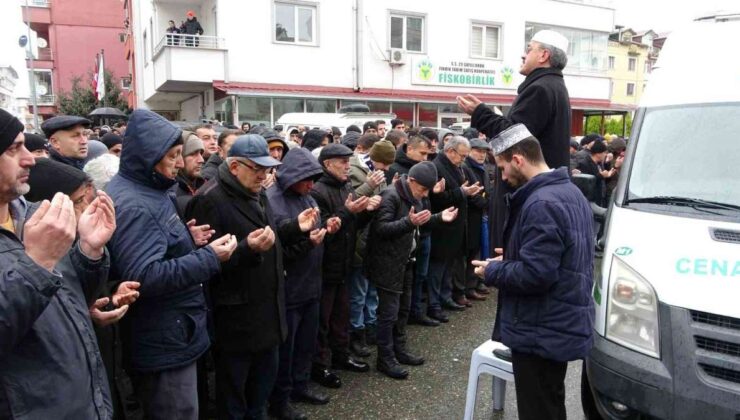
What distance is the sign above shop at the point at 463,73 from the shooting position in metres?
21.1

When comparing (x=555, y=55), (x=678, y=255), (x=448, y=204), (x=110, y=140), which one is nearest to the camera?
(x=678, y=255)

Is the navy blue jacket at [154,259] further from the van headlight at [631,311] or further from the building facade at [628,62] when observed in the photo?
the building facade at [628,62]

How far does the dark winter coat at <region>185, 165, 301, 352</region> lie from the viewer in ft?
11.2

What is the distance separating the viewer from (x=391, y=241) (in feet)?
15.9

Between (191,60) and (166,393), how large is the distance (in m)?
16.6

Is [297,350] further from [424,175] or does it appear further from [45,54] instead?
[45,54]

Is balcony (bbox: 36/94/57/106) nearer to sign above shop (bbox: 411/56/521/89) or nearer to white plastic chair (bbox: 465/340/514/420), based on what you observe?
sign above shop (bbox: 411/56/521/89)

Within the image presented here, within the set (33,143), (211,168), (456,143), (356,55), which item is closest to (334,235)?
(211,168)

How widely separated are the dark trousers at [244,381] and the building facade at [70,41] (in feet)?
149

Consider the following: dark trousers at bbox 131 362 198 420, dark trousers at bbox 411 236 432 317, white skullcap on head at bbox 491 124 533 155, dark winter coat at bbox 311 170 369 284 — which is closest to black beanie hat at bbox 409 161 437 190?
dark winter coat at bbox 311 170 369 284

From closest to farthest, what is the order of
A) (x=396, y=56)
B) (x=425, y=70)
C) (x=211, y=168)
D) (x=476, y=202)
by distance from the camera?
(x=211, y=168)
(x=476, y=202)
(x=396, y=56)
(x=425, y=70)

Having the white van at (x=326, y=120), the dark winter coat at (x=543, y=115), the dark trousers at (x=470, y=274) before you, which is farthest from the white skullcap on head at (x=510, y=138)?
the white van at (x=326, y=120)

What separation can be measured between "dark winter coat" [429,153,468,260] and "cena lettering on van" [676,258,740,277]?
3322 millimetres

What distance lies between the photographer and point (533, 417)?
9.81 feet
